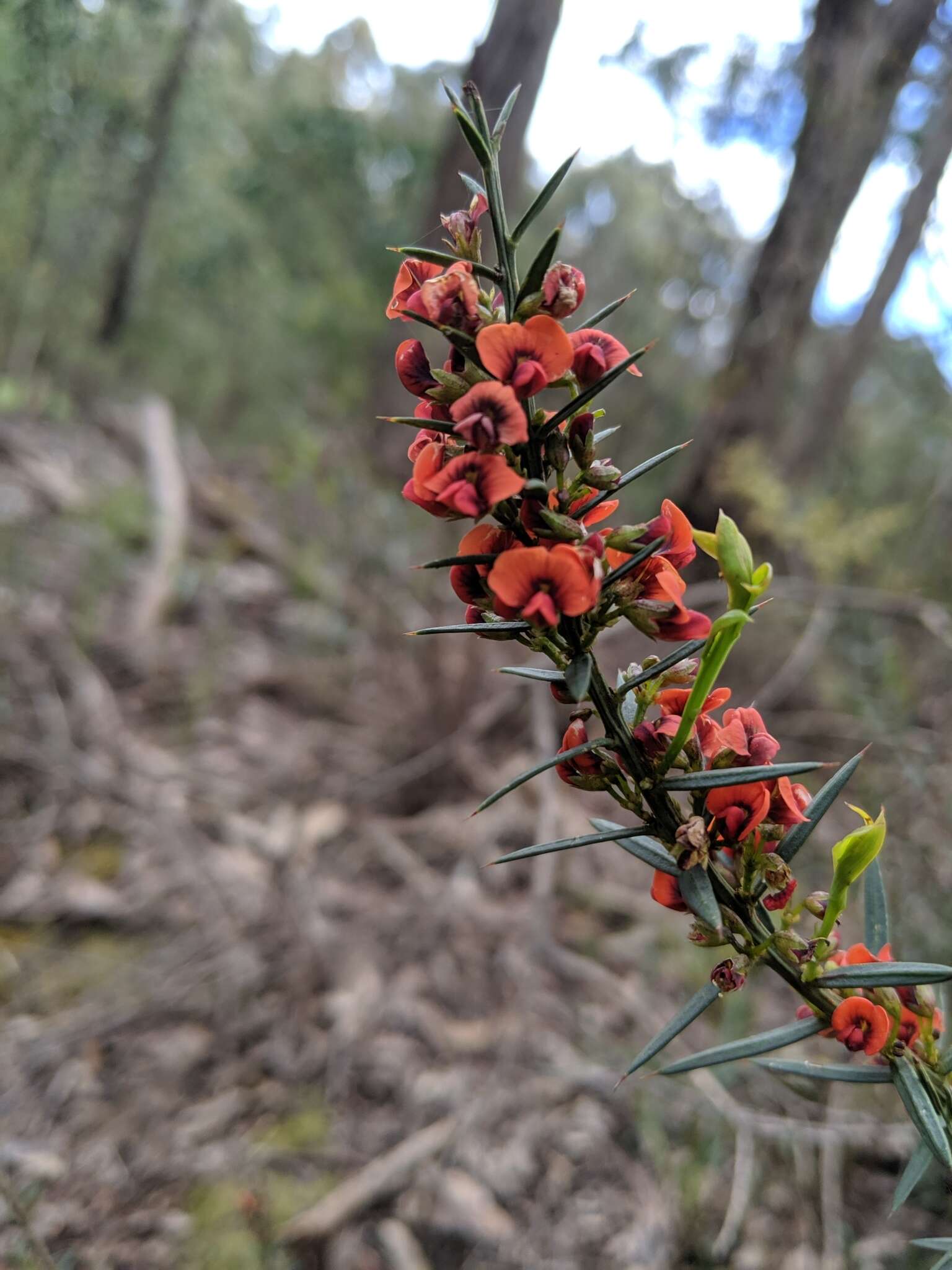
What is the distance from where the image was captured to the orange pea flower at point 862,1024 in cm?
73

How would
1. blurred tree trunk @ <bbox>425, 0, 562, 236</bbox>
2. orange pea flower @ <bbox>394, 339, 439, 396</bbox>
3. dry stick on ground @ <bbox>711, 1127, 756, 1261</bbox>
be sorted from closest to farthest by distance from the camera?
orange pea flower @ <bbox>394, 339, 439, 396</bbox> < dry stick on ground @ <bbox>711, 1127, 756, 1261</bbox> < blurred tree trunk @ <bbox>425, 0, 562, 236</bbox>

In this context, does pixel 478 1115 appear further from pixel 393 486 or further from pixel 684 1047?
pixel 393 486

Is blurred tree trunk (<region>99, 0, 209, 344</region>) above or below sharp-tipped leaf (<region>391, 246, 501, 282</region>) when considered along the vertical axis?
above

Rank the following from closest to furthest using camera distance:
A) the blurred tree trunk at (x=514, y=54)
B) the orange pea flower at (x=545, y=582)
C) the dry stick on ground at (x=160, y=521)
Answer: the orange pea flower at (x=545, y=582), the dry stick on ground at (x=160, y=521), the blurred tree trunk at (x=514, y=54)

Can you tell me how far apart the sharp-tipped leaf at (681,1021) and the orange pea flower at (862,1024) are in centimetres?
11

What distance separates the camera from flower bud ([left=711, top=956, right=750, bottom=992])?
75 centimetres

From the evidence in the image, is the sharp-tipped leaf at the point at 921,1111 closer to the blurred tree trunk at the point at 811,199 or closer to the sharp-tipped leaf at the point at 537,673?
the sharp-tipped leaf at the point at 537,673

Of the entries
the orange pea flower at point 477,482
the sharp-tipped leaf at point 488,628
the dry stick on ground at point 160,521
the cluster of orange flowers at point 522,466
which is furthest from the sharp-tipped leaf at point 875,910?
the dry stick on ground at point 160,521

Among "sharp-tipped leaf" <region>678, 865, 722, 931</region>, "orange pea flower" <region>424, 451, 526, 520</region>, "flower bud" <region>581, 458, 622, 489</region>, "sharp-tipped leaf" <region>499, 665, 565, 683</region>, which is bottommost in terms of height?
"sharp-tipped leaf" <region>678, 865, 722, 931</region>

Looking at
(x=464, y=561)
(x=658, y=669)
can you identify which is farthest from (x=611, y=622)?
(x=464, y=561)

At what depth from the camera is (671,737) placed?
743 mm

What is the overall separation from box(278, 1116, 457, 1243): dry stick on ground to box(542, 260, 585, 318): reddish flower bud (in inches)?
75.2

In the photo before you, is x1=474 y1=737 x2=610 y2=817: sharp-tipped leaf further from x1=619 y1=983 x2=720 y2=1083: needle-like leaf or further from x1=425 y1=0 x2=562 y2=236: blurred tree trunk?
x1=425 y1=0 x2=562 y2=236: blurred tree trunk

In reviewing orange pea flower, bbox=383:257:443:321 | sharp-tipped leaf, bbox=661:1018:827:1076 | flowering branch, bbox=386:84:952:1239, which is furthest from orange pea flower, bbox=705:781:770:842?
orange pea flower, bbox=383:257:443:321
